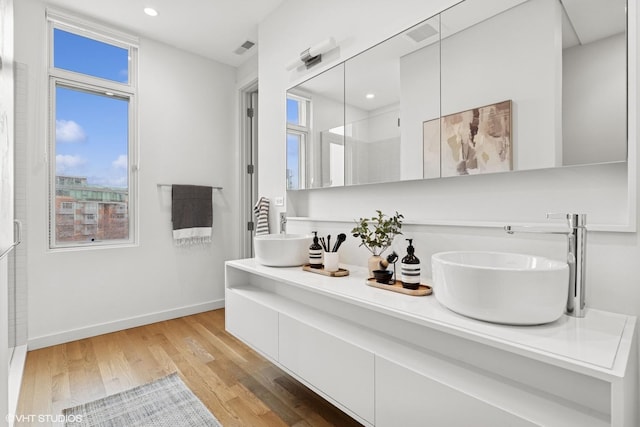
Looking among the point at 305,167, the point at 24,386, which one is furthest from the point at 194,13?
the point at 24,386

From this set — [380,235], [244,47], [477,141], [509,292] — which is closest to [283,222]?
[380,235]

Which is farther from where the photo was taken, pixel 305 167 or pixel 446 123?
pixel 305 167

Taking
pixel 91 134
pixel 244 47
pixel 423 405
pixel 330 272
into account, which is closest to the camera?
pixel 423 405

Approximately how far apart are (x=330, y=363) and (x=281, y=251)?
744 mm

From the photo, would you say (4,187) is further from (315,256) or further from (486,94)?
(486,94)

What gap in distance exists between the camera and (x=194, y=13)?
2.60 m

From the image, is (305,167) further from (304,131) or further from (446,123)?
(446,123)

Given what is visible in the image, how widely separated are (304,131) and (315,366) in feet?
5.07

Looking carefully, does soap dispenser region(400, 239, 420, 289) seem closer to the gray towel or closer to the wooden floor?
the wooden floor

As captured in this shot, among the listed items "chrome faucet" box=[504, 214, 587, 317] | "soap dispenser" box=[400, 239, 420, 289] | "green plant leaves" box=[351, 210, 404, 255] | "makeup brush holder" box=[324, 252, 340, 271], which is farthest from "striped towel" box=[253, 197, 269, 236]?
"chrome faucet" box=[504, 214, 587, 317]

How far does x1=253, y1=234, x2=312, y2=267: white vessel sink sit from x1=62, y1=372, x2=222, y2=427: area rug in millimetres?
858

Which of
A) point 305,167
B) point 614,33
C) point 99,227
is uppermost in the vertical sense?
point 614,33

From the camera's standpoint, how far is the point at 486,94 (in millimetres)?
1322

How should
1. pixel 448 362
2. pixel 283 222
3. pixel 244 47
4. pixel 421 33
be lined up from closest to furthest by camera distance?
1. pixel 448 362
2. pixel 421 33
3. pixel 283 222
4. pixel 244 47
